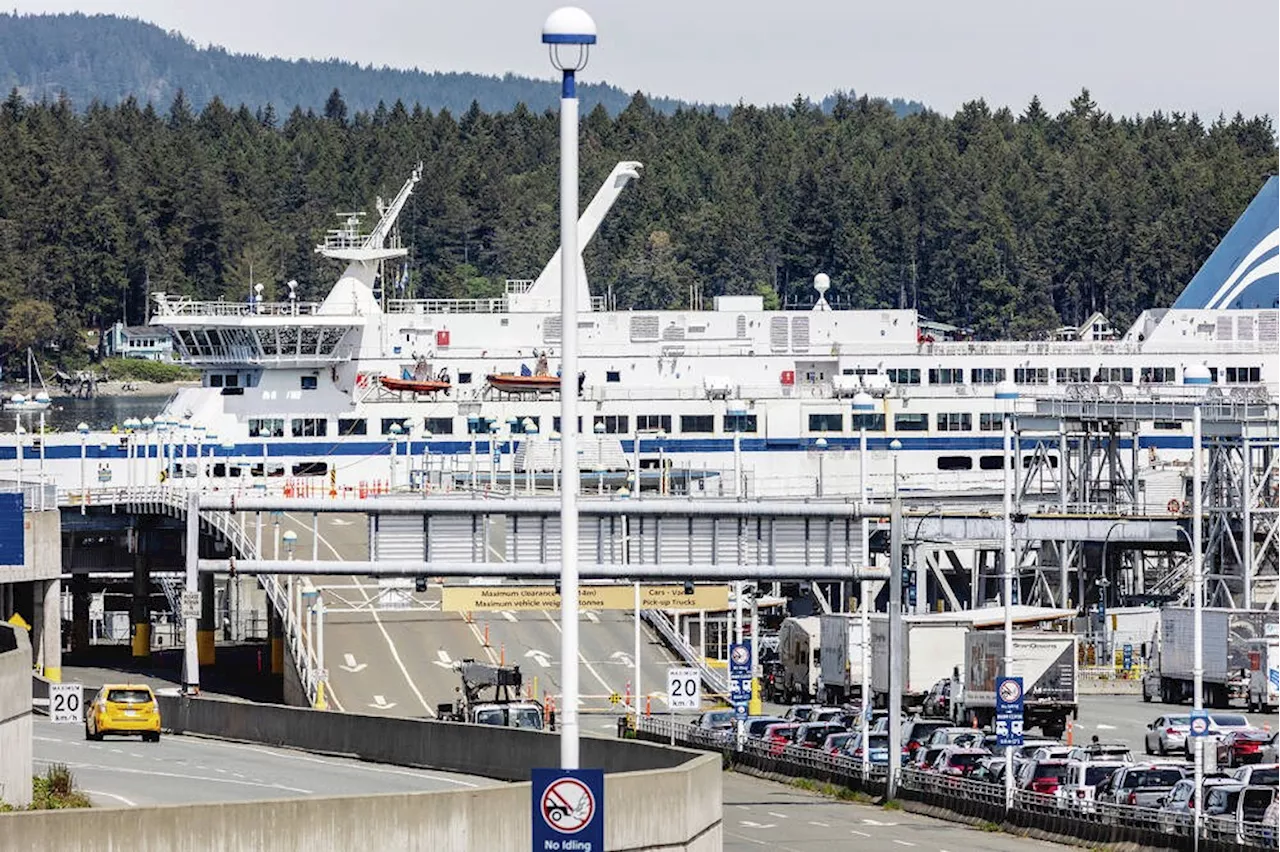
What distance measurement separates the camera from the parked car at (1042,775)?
5550 centimetres

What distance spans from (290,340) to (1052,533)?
40066 mm

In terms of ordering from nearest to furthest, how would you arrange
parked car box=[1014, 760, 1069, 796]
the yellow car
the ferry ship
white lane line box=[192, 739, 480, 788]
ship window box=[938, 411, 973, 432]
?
white lane line box=[192, 739, 480, 788] < the yellow car < parked car box=[1014, 760, 1069, 796] < the ferry ship < ship window box=[938, 411, 973, 432]

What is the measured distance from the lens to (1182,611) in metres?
79.2

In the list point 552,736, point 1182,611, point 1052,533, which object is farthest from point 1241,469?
point 552,736

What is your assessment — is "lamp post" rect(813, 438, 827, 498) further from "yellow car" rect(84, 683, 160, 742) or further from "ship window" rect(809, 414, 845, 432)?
"yellow car" rect(84, 683, 160, 742)

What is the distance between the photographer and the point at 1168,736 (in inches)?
2547

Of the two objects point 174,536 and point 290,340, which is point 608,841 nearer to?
point 174,536

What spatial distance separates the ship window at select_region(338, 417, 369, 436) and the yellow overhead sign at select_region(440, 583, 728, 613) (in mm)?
45742

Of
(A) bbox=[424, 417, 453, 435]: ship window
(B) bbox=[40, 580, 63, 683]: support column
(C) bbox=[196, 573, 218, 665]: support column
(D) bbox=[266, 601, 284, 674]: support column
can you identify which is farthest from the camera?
(A) bbox=[424, 417, 453, 435]: ship window

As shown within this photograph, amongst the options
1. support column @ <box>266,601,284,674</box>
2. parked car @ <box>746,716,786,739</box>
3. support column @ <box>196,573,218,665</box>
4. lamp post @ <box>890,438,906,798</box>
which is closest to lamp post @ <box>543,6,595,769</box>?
lamp post @ <box>890,438,906,798</box>

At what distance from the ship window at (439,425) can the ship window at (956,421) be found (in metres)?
23.1

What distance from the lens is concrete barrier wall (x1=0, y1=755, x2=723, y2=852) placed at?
2880 cm

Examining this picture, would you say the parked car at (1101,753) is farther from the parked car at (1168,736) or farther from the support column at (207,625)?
the support column at (207,625)

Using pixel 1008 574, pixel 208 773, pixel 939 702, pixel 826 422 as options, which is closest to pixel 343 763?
pixel 208 773
